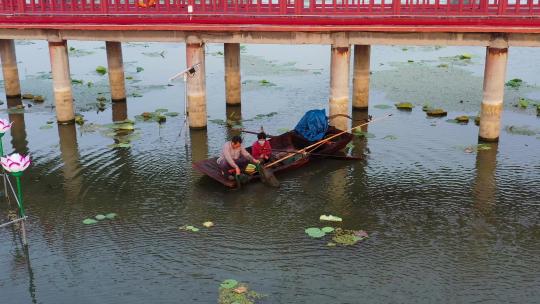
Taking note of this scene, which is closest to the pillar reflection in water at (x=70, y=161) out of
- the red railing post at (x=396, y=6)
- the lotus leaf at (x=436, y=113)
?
the red railing post at (x=396, y=6)

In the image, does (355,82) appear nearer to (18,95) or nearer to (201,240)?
(201,240)

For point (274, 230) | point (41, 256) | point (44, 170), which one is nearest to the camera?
point (41, 256)

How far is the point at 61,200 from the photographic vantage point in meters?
18.5

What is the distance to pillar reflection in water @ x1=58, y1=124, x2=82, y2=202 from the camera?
63.3 ft

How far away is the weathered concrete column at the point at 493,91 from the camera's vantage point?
21656 millimetres

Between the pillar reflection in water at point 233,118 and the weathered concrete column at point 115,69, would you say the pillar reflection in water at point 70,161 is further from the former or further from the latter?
the pillar reflection in water at point 233,118

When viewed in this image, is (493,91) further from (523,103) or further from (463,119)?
(523,103)

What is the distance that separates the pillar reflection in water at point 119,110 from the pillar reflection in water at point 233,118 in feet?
17.5

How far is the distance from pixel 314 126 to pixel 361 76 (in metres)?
6.91

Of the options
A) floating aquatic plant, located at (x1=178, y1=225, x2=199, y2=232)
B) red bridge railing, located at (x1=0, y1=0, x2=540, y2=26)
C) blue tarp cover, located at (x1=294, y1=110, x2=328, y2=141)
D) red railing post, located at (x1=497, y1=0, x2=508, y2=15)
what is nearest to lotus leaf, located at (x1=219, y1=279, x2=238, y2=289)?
floating aquatic plant, located at (x1=178, y1=225, x2=199, y2=232)

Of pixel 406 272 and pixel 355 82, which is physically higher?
pixel 355 82

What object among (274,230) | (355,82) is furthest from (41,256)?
(355,82)

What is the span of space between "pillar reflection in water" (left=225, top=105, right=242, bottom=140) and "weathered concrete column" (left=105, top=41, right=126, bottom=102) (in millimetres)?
6072

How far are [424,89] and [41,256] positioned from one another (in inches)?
1009
